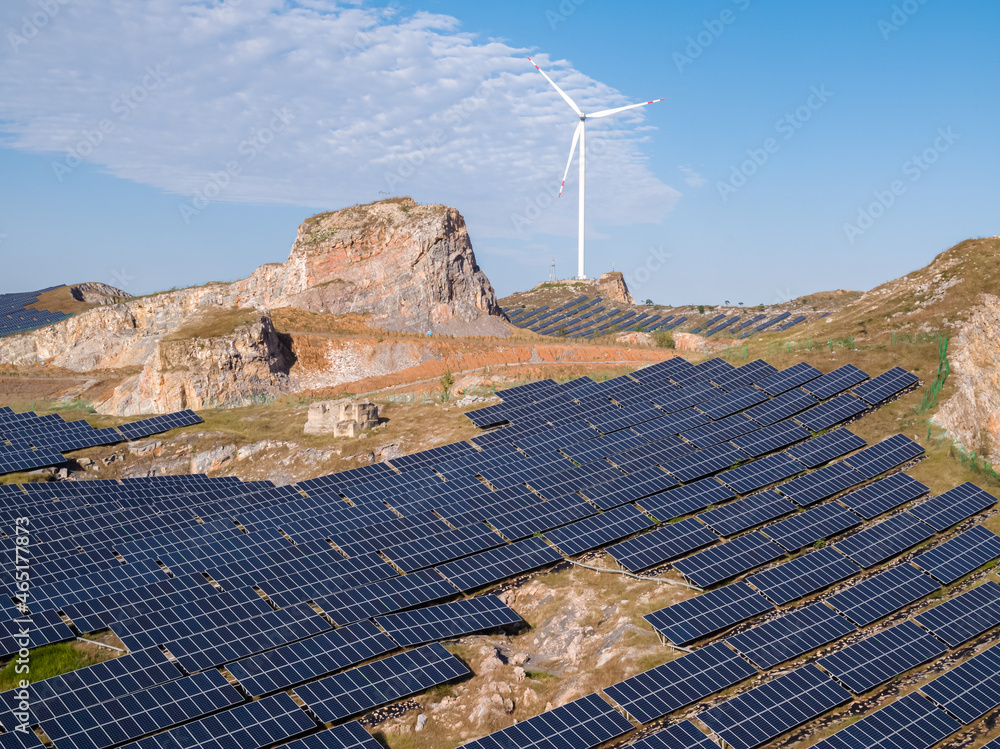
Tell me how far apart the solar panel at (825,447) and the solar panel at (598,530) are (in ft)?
33.7

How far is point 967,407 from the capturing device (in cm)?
4616

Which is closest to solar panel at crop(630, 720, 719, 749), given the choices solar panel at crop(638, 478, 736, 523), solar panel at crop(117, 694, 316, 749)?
solar panel at crop(117, 694, 316, 749)

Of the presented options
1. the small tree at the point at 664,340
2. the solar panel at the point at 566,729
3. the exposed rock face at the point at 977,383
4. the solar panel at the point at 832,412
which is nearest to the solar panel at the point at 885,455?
the solar panel at the point at 832,412

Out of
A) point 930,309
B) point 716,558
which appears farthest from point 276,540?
point 930,309

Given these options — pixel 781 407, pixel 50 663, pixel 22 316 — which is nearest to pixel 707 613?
pixel 781 407

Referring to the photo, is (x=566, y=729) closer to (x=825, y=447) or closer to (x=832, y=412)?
(x=825, y=447)

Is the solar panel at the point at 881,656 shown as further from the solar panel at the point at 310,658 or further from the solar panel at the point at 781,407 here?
the solar panel at the point at 781,407

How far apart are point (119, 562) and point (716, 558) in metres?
25.5

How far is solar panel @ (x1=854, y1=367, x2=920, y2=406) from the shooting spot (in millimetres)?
47125

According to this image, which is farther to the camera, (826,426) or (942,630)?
(826,426)

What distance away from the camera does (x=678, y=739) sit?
927 inches

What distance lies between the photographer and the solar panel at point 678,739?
2322cm

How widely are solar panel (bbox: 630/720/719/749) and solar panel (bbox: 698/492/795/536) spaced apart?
13184 millimetres

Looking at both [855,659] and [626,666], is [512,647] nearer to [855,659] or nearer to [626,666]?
[626,666]
